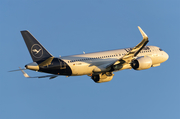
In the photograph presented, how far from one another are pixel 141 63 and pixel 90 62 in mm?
7819

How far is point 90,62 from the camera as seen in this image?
52375 mm

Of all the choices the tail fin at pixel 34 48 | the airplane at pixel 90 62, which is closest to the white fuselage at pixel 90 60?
the airplane at pixel 90 62

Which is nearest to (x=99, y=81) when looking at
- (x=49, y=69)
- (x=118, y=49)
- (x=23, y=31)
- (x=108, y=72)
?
(x=108, y=72)

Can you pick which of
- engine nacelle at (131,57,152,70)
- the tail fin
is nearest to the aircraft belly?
the tail fin

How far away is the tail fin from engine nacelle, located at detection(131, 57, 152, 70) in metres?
13.7

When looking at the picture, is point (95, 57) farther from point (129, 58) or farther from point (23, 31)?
point (23, 31)

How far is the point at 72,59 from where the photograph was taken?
5144 cm

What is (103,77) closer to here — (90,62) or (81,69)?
(90,62)

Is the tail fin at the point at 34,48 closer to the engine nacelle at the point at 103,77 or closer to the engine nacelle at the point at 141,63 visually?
the engine nacelle at the point at 103,77

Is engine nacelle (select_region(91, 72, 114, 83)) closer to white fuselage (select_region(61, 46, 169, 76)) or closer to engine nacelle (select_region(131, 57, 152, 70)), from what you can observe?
white fuselage (select_region(61, 46, 169, 76))

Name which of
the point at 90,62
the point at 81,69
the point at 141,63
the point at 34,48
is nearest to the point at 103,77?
the point at 90,62

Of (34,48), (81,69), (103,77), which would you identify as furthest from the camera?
(103,77)

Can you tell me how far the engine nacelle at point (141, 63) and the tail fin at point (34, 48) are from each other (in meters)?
13.7

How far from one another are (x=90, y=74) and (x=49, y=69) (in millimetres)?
7735
